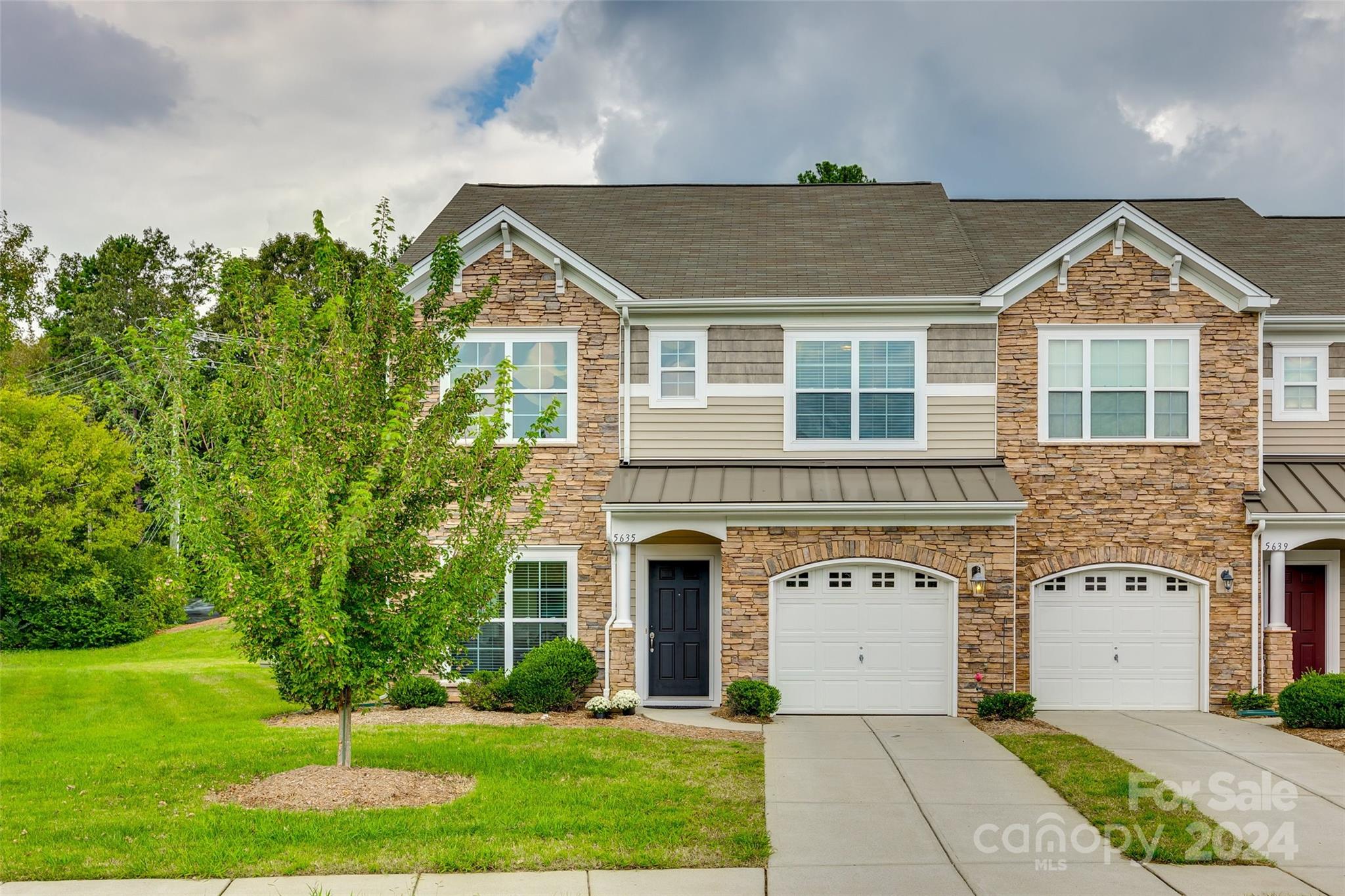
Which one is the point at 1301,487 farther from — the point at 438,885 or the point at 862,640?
the point at 438,885

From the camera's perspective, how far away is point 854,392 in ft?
53.1

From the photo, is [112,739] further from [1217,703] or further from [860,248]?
[1217,703]

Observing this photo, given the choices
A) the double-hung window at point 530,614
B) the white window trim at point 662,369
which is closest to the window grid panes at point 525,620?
the double-hung window at point 530,614

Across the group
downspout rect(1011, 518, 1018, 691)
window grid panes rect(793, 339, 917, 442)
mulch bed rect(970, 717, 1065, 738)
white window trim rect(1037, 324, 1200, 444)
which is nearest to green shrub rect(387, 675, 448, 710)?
window grid panes rect(793, 339, 917, 442)

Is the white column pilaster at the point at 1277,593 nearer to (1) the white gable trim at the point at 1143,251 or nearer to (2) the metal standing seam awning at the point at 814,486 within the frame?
(1) the white gable trim at the point at 1143,251

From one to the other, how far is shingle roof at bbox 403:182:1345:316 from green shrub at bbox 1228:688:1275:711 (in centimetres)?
631

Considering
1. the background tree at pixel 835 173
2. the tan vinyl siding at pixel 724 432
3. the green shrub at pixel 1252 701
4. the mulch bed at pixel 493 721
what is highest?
the background tree at pixel 835 173

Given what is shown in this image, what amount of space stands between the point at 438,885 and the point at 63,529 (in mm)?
21042

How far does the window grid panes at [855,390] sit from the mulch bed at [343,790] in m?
8.41

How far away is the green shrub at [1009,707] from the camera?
47.0ft

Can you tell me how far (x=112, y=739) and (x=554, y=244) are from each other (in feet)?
31.3

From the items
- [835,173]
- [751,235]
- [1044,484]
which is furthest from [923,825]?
[835,173]

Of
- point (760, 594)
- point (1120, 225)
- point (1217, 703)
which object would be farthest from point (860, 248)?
point (1217, 703)

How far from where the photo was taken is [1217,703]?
51.1 ft
